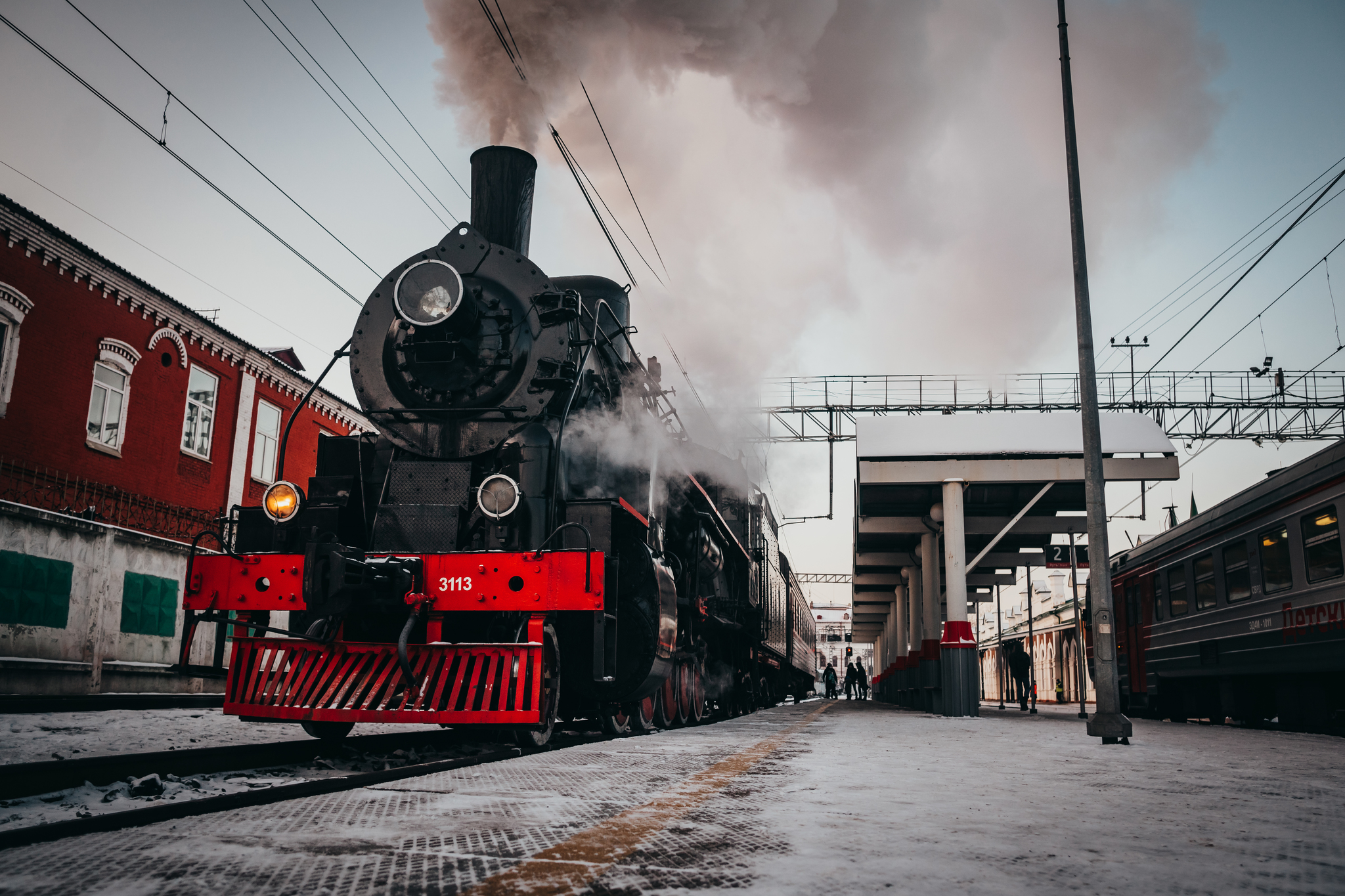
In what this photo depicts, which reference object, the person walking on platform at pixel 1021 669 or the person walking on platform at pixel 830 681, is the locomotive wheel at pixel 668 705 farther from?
the person walking on platform at pixel 830 681

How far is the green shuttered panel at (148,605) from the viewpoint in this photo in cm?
1401

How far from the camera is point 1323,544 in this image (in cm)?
876

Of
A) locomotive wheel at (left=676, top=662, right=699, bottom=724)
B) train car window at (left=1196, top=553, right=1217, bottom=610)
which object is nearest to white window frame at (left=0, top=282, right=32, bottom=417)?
locomotive wheel at (left=676, top=662, right=699, bottom=724)

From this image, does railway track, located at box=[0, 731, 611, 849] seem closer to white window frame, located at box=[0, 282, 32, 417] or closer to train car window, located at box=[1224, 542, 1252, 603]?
train car window, located at box=[1224, 542, 1252, 603]

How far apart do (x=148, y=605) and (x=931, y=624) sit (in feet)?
44.6

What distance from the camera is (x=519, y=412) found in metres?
6.28

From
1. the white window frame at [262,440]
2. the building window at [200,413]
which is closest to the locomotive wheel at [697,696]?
the building window at [200,413]

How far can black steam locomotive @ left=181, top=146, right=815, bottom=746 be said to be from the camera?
5320mm

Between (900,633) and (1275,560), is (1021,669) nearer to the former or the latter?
(900,633)

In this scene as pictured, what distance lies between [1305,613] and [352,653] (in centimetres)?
894

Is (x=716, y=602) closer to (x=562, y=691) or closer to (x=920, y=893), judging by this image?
(x=562, y=691)

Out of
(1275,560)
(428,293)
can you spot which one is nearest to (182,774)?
(428,293)

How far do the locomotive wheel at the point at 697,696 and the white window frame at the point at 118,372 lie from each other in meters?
9.88

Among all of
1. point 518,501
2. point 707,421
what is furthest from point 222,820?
point 707,421
